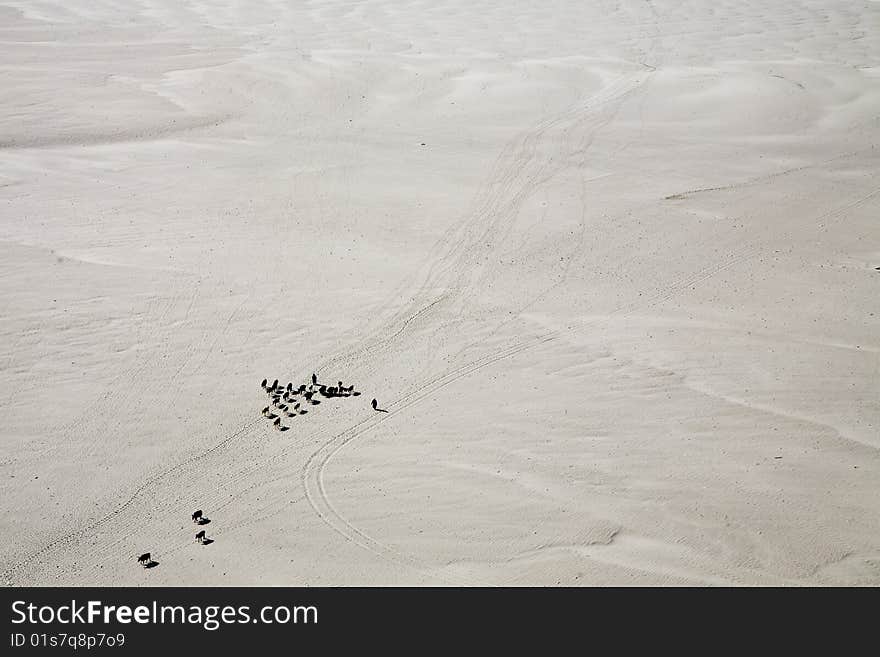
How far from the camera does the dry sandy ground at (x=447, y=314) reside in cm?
648

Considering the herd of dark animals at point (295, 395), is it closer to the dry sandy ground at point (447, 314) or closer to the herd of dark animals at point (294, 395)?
the herd of dark animals at point (294, 395)

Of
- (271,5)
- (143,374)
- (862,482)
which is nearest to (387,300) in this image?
(143,374)

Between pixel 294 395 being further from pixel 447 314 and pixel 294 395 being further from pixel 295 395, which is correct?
pixel 447 314

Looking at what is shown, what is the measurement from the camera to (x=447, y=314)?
938cm

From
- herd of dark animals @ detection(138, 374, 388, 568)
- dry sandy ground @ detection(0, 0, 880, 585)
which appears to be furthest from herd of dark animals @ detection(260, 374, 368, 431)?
dry sandy ground @ detection(0, 0, 880, 585)

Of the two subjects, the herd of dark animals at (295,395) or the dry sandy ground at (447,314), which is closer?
the dry sandy ground at (447,314)

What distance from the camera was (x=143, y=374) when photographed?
8.44 metres

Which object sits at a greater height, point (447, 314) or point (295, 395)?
point (447, 314)

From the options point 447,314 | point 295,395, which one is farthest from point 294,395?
point 447,314

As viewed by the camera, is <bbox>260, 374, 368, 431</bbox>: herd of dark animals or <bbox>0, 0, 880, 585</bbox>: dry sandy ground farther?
<bbox>260, 374, 368, 431</bbox>: herd of dark animals

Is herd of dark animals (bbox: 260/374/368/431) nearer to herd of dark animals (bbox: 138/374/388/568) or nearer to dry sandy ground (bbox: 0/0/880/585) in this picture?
herd of dark animals (bbox: 138/374/388/568)

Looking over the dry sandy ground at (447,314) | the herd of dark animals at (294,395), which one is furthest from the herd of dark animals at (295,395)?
the dry sandy ground at (447,314)

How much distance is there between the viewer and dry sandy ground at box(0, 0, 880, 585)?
6.48 m
